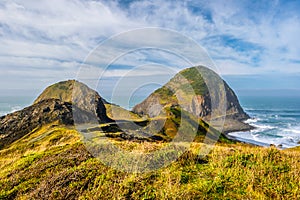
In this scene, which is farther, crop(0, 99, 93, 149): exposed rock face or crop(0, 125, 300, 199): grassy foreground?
crop(0, 99, 93, 149): exposed rock face

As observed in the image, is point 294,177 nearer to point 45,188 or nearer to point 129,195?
point 129,195

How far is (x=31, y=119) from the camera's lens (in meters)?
68.8

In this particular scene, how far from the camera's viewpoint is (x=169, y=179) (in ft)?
27.8

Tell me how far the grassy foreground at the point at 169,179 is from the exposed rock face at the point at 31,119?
5721cm

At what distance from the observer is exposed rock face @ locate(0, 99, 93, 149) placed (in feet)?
205

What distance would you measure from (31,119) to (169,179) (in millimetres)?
69755

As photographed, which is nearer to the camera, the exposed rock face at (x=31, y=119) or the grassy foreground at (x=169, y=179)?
the grassy foreground at (x=169, y=179)

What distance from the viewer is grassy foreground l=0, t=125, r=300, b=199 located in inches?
301

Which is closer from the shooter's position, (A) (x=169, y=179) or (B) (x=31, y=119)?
(A) (x=169, y=179)

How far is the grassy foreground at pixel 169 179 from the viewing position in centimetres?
765

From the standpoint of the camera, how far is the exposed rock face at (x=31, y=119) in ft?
205

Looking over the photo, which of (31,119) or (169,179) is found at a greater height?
(169,179)

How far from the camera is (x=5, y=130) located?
63938mm

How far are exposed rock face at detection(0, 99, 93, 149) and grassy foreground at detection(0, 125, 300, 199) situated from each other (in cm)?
5721
